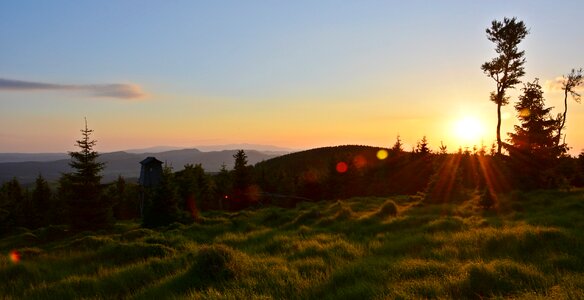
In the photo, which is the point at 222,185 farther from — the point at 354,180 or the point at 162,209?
the point at 162,209

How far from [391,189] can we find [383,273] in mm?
38150

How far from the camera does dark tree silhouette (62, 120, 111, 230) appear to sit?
30422 mm

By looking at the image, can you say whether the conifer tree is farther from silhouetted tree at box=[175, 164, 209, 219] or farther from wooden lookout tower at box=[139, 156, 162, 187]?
silhouetted tree at box=[175, 164, 209, 219]

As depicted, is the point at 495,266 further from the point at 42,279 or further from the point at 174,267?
the point at 42,279

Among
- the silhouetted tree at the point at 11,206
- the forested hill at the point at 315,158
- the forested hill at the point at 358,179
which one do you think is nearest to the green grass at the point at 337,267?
the silhouetted tree at the point at 11,206

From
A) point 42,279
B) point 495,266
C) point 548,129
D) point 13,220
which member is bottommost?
point 13,220

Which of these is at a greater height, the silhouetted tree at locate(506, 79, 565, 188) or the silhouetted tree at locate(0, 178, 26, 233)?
the silhouetted tree at locate(506, 79, 565, 188)

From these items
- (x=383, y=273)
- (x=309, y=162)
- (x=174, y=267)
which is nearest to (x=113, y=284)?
(x=174, y=267)

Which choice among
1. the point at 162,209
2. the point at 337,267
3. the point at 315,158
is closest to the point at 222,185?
the point at 162,209

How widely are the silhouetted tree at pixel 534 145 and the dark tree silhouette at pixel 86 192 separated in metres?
31.6

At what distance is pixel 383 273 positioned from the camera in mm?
8211

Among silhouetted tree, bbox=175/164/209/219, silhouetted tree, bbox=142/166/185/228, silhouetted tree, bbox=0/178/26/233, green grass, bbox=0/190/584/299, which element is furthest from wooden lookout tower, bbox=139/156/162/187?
green grass, bbox=0/190/584/299

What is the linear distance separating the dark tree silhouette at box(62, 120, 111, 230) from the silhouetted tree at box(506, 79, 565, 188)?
3164 cm

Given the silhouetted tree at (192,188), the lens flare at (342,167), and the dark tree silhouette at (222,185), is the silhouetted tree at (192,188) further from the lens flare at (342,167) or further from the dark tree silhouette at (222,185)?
the lens flare at (342,167)
